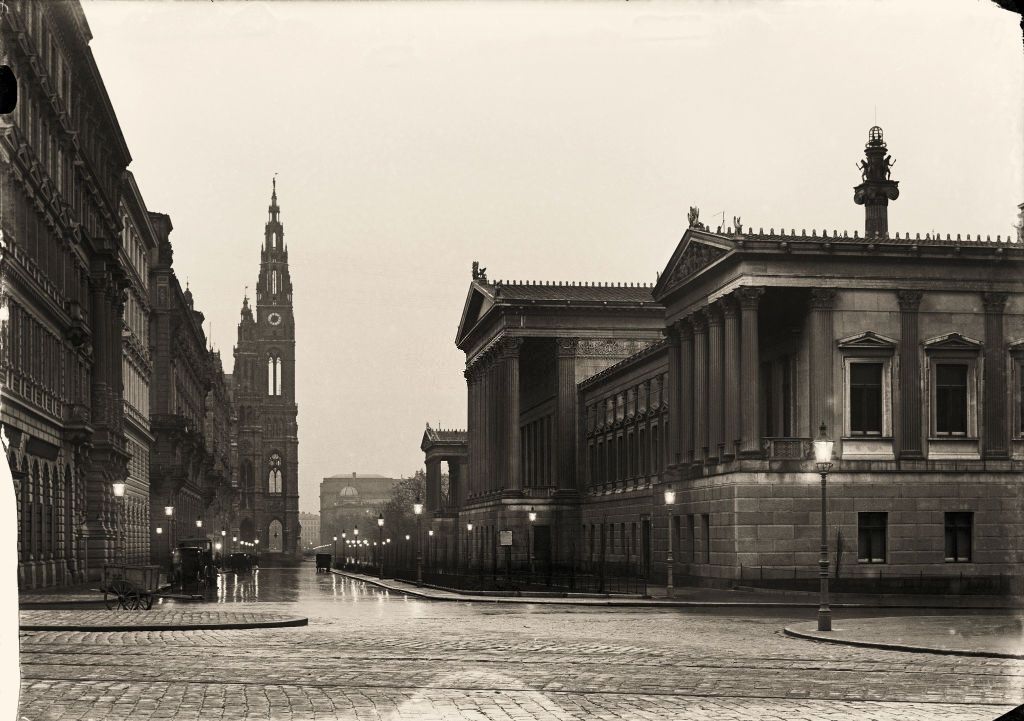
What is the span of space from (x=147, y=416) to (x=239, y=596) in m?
44.9

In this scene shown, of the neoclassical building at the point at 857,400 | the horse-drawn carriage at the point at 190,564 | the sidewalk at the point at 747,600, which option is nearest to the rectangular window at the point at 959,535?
the neoclassical building at the point at 857,400

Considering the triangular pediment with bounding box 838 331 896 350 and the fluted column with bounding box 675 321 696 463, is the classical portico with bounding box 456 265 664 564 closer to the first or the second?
the fluted column with bounding box 675 321 696 463

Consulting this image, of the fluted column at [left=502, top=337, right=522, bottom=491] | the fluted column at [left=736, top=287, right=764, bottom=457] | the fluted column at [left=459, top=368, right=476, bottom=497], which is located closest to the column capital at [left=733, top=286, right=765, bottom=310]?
the fluted column at [left=736, top=287, right=764, bottom=457]

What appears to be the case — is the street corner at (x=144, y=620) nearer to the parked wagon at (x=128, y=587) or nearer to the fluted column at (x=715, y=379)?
the parked wagon at (x=128, y=587)

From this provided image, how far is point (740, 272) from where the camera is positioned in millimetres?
55188

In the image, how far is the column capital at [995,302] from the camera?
173ft

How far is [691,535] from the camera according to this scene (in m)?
59.6

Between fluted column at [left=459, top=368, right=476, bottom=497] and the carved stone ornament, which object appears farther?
fluted column at [left=459, top=368, right=476, bottom=497]

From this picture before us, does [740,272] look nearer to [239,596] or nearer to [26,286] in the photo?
[239,596]

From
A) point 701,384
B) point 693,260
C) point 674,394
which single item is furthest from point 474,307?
point 693,260

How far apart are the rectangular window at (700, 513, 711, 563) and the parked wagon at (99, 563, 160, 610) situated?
2392 cm

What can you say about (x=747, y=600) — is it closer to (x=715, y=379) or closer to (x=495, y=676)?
(x=715, y=379)

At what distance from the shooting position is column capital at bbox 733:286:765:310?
55.0 m

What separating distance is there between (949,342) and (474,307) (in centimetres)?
7157
